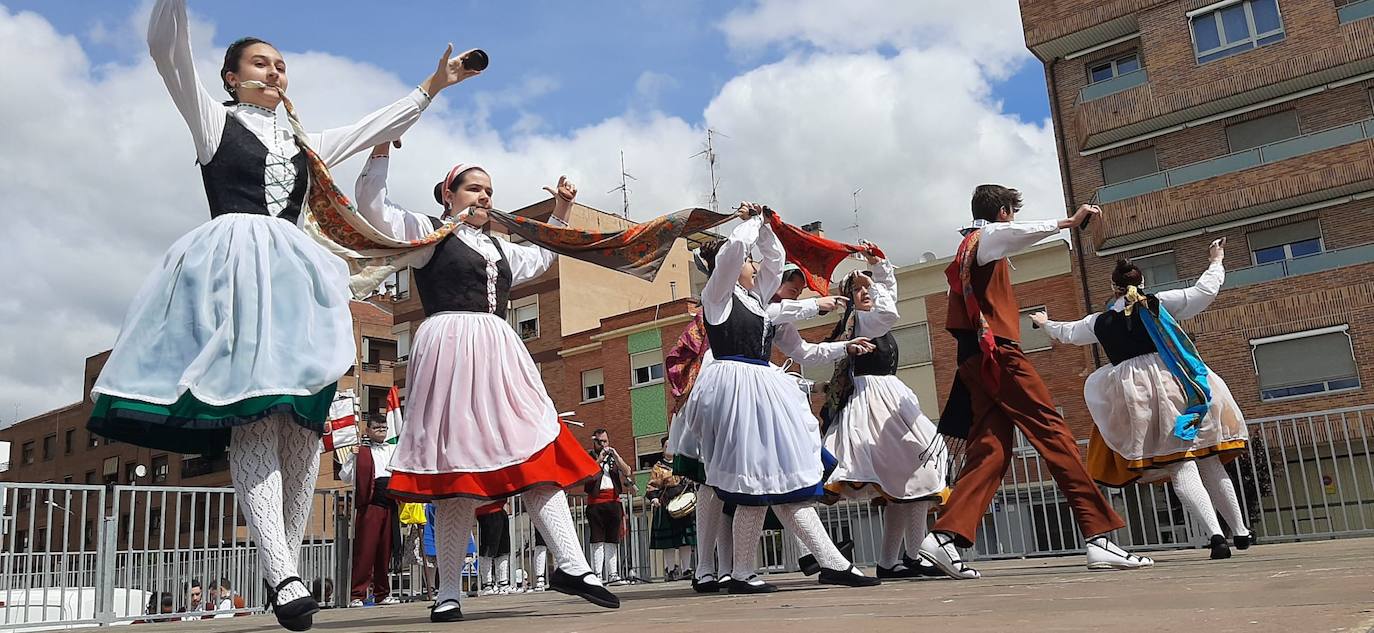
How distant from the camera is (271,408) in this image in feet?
11.8

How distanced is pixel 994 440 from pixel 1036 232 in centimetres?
112

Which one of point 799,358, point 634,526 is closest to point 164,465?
point 634,526

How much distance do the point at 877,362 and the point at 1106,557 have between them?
1910mm

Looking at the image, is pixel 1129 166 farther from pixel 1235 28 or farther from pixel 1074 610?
pixel 1074 610

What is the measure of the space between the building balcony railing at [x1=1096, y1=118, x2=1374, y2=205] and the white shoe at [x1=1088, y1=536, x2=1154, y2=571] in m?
27.5

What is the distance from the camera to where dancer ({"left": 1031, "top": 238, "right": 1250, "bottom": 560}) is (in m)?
6.81

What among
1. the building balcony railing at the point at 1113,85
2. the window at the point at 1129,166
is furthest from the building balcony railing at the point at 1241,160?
the building balcony railing at the point at 1113,85

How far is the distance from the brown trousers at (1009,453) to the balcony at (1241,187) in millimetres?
26018

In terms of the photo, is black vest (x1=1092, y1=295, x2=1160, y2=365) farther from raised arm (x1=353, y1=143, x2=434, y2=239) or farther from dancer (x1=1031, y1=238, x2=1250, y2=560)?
raised arm (x1=353, y1=143, x2=434, y2=239)

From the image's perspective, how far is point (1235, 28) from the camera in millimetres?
30703

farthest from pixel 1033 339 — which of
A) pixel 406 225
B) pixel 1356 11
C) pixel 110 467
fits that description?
pixel 110 467

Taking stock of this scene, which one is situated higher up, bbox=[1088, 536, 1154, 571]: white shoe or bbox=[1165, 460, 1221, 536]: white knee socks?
bbox=[1165, 460, 1221, 536]: white knee socks

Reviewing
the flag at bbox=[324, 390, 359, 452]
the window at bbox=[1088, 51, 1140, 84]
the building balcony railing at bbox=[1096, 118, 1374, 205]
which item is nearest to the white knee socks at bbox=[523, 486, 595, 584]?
the flag at bbox=[324, 390, 359, 452]

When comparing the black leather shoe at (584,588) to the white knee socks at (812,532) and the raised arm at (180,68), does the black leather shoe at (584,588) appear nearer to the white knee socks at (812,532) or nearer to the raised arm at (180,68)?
the white knee socks at (812,532)
